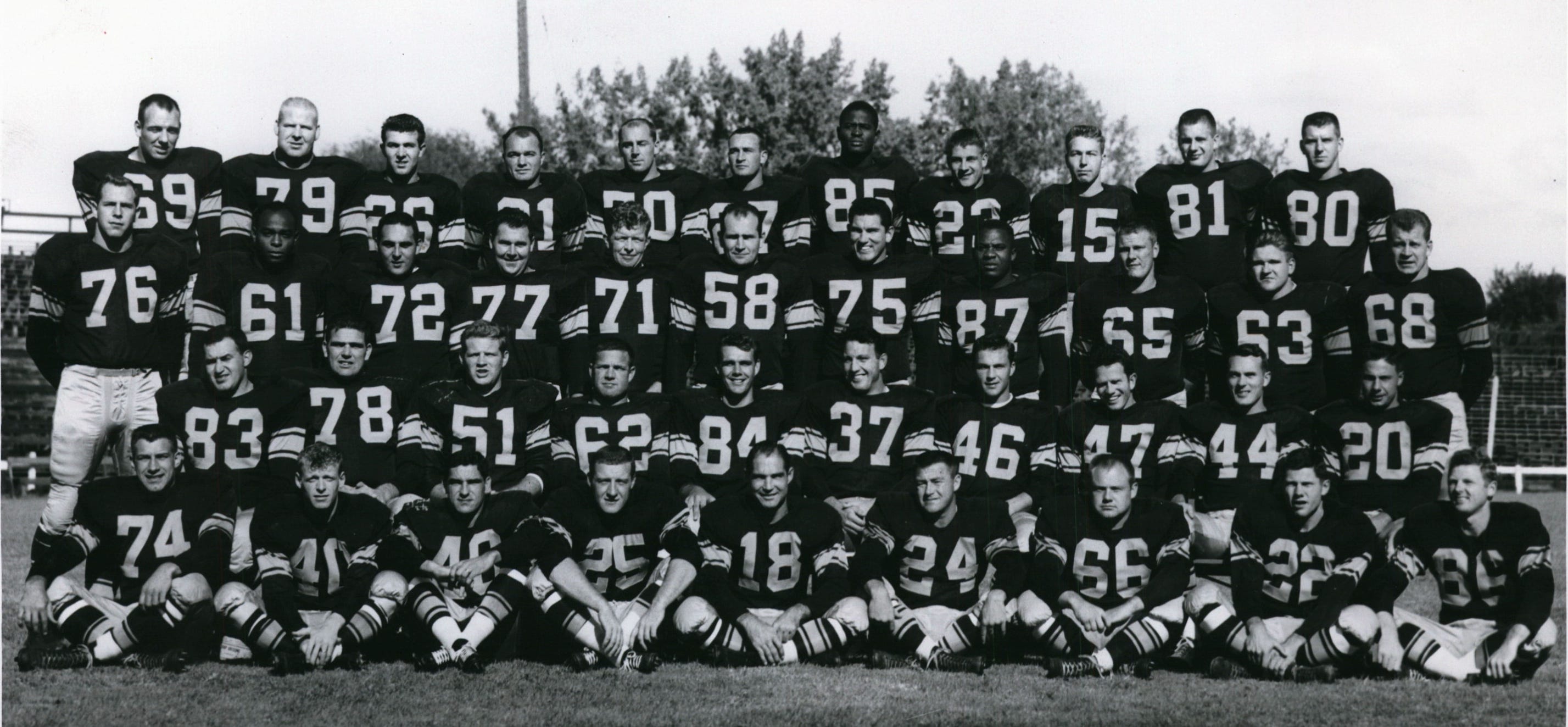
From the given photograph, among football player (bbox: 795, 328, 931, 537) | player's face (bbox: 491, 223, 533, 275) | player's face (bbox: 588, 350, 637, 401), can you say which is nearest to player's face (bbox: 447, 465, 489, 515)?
player's face (bbox: 588, 350, 637, 401)

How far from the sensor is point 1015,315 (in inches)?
279

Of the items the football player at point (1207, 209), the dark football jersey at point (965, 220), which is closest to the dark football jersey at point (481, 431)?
the dark football jersey at point (965, 220)

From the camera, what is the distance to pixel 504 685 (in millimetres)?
5707

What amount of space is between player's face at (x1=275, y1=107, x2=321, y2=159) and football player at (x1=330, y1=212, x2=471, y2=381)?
0.83 m

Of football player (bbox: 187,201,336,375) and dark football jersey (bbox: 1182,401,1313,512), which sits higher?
football player (bbox: 187,201,336,375)

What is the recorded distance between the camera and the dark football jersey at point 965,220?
24.8 ft

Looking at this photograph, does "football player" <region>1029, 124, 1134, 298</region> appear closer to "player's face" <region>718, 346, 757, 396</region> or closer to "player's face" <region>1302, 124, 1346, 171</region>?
"player's face" <region>1302, 124, 1346, 171</region>

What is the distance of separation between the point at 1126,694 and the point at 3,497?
1577cm

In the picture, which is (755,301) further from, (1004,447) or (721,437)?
(1004,447)

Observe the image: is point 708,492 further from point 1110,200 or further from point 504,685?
point 1110,200

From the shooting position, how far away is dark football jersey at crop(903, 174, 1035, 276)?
755cm

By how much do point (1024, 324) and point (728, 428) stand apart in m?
1.64

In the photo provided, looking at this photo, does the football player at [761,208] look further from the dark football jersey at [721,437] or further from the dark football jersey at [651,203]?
the dark football jersey at [721,437]

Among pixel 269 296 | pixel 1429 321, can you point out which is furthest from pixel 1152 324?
pixel 269 296
